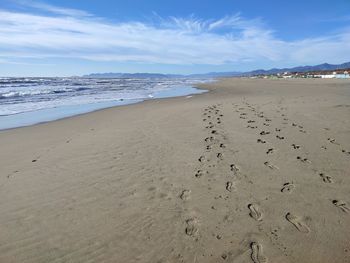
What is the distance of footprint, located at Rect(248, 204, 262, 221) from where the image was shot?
13.8 feet

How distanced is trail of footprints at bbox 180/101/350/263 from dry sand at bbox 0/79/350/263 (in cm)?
2

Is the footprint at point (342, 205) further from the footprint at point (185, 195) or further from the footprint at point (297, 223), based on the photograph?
the footprint at point (185, 195)

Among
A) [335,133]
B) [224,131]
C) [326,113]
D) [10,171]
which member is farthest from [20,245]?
[326,113]

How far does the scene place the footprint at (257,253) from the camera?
3398mm

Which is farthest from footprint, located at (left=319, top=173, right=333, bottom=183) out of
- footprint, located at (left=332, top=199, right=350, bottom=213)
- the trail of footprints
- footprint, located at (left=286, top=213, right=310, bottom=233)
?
footprint, located at (left=286, top=213, right=310, bottom=233)

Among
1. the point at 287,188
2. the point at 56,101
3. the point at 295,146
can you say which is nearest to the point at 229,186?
the point at 287,188

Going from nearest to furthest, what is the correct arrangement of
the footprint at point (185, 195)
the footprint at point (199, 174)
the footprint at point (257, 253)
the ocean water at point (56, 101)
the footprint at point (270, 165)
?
the footprint at point (257, 253)
the footprint at point (185, 195)
the footprint at point (199, 174)
the footprint at point (270, 165)
the ocean water at point (56, 101)

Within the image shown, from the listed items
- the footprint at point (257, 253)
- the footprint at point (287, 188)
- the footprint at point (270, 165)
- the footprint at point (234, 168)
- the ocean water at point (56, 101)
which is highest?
the footprint at point (257, 253)

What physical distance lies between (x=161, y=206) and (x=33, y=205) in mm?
1950

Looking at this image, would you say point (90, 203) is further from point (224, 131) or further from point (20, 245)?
point (224, 131)

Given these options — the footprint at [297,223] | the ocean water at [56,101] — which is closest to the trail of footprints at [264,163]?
the footprint at [297,223]

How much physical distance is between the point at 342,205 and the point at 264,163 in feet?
6.20

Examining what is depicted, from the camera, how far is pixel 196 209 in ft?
14.8

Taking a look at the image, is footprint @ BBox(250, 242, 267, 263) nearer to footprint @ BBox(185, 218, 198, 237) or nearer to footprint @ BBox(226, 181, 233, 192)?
footprint @ BBox(185, 218, 198, 237)
